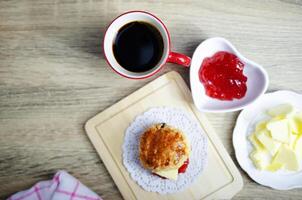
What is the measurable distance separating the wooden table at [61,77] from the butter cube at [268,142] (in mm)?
314

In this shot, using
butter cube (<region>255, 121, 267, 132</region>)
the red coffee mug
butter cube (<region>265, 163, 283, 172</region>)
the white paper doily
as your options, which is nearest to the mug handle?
the red coffee mug

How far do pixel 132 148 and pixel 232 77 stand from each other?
1.17ft

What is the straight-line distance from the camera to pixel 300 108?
1220mm

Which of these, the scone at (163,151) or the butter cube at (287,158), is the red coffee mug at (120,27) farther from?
the butter cube at (287,158)

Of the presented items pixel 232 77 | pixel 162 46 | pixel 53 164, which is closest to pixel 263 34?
pixel 232 77

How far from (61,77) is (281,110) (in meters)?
0.65

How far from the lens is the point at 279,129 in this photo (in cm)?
118

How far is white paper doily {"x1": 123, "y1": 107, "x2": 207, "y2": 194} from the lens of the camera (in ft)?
3.94

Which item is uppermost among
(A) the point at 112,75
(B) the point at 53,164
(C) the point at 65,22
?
(C) the point at 65,22

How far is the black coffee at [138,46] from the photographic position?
1.14 metres

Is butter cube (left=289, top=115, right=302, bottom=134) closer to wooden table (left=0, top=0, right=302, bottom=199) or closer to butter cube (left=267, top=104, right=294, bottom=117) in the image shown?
butter cube (left=267, top=104, right=294, bottom=117)

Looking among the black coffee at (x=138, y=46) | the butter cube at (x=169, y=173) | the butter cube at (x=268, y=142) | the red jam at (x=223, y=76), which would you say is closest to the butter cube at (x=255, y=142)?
the butter cube at (x=268, y=142)

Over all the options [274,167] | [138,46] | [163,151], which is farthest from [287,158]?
[138,46]

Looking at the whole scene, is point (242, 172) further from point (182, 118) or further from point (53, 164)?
point (53, 164)
